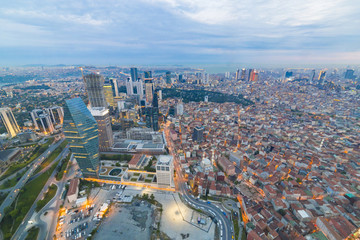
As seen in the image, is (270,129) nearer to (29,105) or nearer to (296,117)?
(296,117)

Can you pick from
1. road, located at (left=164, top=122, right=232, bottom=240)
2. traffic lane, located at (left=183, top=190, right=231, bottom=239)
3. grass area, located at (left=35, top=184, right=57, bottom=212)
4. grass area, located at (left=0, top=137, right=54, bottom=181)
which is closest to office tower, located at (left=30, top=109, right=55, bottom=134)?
grass area, located at (left=0, top=137, right=54, bottom=181)

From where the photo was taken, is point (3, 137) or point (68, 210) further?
point (3, 137)

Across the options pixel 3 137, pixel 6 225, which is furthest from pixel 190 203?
pixel 3 137

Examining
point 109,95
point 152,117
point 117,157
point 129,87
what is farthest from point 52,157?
point 129,87

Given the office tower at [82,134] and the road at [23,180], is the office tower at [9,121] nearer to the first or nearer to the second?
the road at [23,180]

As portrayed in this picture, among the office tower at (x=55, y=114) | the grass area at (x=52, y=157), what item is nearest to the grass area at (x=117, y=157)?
the grass area at (x=52, y=157)

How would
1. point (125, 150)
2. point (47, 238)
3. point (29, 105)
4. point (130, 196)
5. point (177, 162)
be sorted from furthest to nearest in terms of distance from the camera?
point (29, 105) → point (125, 150) → point (177, 162) → point (130, 196) → point (47, 238)

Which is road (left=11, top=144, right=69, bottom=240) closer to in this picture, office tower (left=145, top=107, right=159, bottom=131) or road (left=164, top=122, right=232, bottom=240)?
road (left=164, top=122, right=232, bottom=240)
